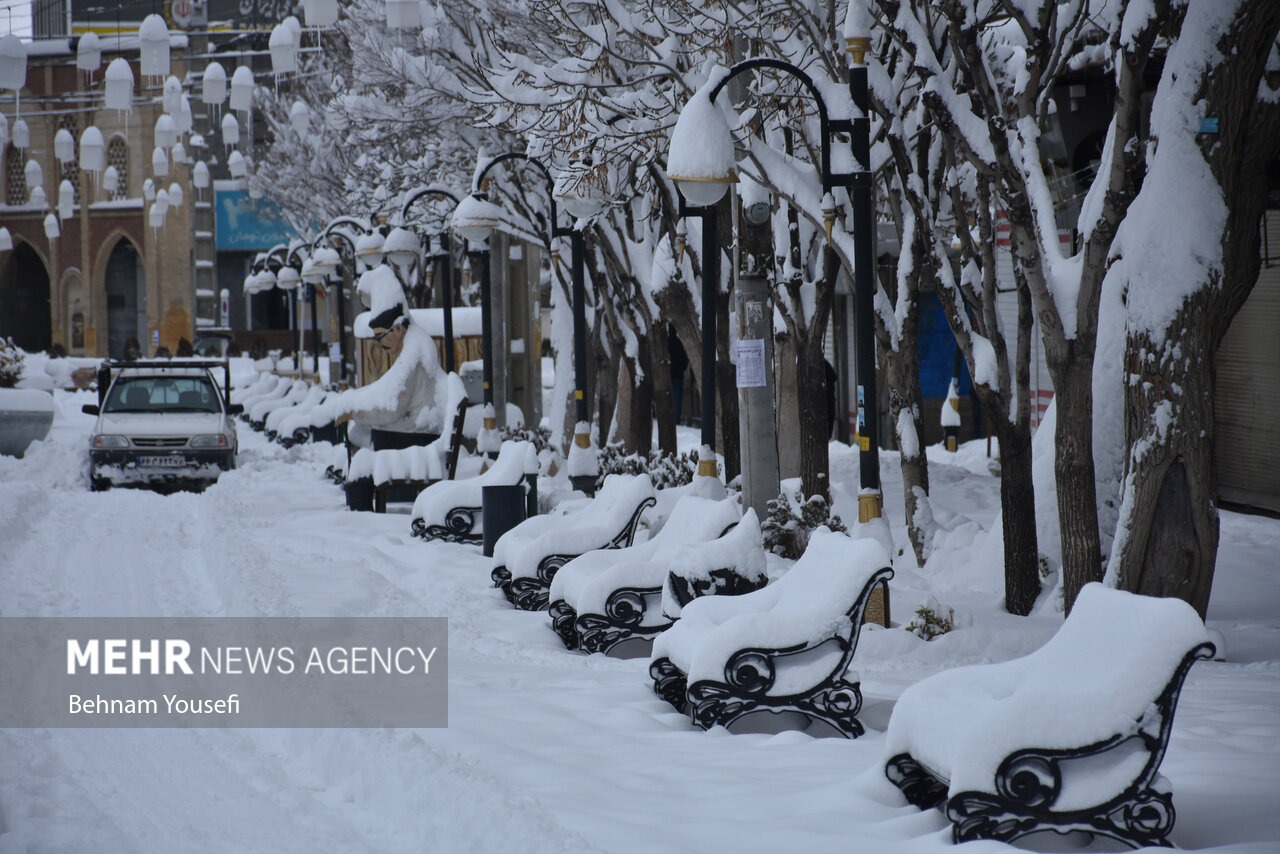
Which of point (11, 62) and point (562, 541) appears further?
point (11, 62)

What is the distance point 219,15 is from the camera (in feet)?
213

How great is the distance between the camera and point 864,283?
28.7 ft

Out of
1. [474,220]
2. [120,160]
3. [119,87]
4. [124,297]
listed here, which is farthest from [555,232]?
[124,297]

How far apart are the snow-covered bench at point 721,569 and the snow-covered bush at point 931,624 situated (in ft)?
3.40

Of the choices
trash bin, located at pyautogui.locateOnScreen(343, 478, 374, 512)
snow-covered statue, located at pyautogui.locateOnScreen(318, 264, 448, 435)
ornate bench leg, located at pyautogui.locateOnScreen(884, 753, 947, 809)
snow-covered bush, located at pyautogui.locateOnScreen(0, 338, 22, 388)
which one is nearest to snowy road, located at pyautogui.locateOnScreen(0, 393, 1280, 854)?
ornate bench leg, located at pyautogui.locateOnScreen(884, 753, 947, 809)

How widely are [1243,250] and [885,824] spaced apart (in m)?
4.25

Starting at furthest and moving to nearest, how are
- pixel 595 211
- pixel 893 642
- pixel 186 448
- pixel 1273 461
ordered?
pixel 186 448
pixel 1273 461
pixel 595 211
pixel 893 642

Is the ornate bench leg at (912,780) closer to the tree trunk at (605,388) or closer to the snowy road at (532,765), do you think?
the snowy road at (532,765)

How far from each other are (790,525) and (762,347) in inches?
59.5

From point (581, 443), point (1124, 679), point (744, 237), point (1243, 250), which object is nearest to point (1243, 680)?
point (1243, 250)

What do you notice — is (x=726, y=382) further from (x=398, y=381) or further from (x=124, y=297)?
(x=124, y=297)

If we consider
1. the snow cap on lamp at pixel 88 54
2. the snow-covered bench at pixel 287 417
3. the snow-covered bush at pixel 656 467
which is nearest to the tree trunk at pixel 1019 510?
the snow-covered bush at pixel 656 467

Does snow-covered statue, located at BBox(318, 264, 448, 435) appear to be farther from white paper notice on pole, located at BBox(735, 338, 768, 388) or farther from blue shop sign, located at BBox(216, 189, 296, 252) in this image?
blue shop sign, located at BBox(216, 189, 296, 252)

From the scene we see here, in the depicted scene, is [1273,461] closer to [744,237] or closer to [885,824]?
[744,237]
